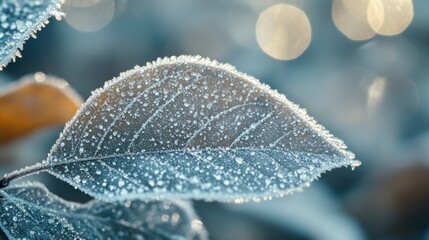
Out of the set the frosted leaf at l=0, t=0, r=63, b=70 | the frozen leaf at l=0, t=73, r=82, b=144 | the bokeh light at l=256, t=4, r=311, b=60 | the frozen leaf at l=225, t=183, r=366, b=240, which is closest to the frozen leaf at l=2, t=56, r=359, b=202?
the frosted leaf at l=0, t=0, r=63, b=70

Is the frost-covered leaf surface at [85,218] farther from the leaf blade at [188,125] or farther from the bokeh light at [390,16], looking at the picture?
the bokeh light at [390,16]

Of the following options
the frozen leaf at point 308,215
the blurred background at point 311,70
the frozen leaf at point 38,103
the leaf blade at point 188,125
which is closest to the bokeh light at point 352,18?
the blurred background at point 311,70

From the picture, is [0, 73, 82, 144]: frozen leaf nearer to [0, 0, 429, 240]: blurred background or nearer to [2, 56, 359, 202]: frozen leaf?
[0, 0, 429, 240]: blurred background

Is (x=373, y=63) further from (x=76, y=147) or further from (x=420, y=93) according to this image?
(x=76, y=147)

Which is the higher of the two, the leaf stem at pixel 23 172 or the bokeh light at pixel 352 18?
the bokeh light at pixel 352 18

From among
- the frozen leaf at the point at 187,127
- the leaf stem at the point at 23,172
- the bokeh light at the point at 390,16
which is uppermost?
Result: the bokeh light at the point at 390,16

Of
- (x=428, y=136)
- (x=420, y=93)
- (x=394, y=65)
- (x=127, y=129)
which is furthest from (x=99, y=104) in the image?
(x=394, y=65)

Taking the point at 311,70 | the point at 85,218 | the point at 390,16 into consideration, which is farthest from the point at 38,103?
the point at 390,16

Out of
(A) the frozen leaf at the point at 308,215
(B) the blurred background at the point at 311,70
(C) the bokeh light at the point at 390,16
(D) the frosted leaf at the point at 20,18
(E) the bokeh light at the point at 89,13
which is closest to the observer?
(D) the frosted leaf at the point at 20,18
